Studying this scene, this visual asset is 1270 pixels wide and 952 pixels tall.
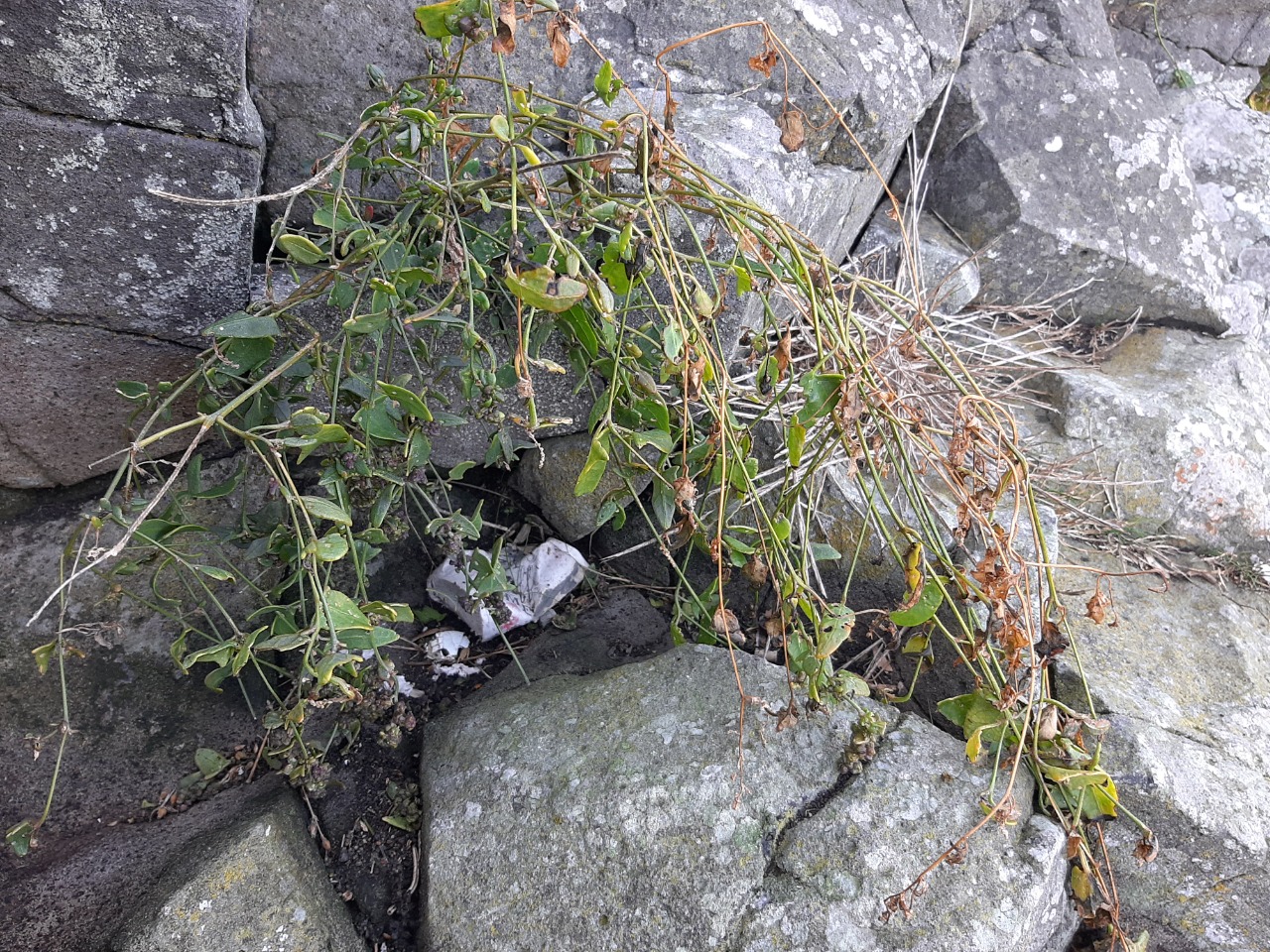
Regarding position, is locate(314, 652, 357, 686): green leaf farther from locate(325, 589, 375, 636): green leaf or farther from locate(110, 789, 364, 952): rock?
locate(110, 789, 364, 952): rock

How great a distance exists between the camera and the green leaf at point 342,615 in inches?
43.1

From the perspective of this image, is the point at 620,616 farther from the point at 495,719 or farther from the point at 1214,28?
the point at 1214,28

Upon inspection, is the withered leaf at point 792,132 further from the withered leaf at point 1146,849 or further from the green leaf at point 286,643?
the withered leaf at point 1146,849

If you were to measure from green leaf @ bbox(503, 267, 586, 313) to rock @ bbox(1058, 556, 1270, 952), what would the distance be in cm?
117

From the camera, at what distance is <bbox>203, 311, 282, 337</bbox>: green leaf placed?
1.14m

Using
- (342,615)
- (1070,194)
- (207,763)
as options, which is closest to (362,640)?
(342,615)

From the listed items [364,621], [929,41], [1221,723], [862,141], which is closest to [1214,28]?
[929,41]

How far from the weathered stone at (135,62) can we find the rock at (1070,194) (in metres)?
1.86

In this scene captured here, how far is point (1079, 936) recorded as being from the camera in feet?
4.56

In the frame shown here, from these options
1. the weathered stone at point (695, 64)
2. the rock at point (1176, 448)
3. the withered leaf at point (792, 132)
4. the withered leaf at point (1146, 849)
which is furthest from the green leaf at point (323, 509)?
the rock at point (1176, 448)

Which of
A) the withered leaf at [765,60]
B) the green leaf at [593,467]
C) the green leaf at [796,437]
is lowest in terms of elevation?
the green leaf at [593,467]

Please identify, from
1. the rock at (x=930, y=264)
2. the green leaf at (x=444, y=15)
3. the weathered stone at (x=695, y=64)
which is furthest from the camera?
the rock at (x=930, y=264)

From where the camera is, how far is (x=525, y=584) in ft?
5.74

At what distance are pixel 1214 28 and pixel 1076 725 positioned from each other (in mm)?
3006
